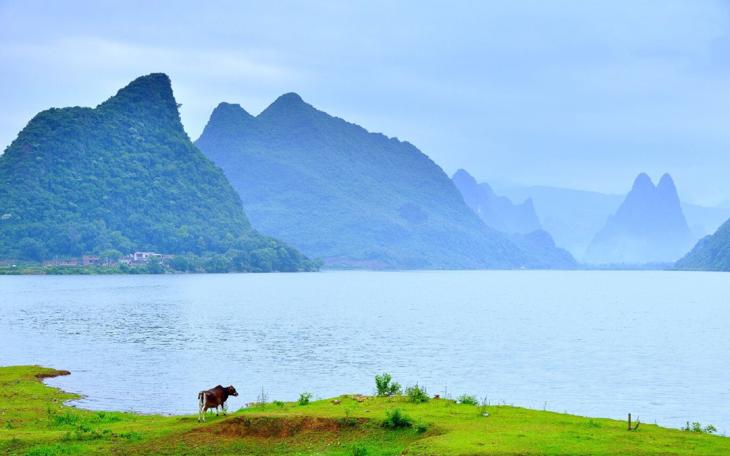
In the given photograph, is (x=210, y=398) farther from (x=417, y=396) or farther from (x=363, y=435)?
(x=417, y=396)

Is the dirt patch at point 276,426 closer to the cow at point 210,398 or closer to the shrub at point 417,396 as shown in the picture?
the cow at point 210,398

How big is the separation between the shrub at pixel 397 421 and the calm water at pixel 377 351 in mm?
18816

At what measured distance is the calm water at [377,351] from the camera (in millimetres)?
49844

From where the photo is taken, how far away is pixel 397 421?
28141mm

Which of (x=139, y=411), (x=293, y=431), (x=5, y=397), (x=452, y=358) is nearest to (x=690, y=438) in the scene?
(x=293, y=431)

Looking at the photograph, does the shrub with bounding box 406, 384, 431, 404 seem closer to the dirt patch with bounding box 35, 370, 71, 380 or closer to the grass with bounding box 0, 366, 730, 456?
the grass with bounding box 0, 366, 730, 456

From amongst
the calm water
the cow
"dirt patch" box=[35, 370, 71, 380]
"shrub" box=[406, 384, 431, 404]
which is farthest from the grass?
"dirt patch" box=[35, 370, 71, 380]

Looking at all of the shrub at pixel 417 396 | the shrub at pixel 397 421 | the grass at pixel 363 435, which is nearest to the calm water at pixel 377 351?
the grass at pixel 363 435

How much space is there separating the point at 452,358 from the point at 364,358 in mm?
7693

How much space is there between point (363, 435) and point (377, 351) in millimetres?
44756

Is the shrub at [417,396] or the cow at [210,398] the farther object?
the shrub at [417,396]

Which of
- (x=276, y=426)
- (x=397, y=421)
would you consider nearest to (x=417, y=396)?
(x=397, y=421)

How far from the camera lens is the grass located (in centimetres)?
2500

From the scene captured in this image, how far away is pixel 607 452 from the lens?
24.2 meters
